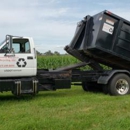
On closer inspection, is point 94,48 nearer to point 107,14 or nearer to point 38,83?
point 107,14

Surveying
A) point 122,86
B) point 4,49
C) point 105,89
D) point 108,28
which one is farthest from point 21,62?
point 122,86

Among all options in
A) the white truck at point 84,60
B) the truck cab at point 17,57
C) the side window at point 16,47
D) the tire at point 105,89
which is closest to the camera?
the truck cab at point 17,57

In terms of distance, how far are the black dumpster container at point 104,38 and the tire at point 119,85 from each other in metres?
0.68

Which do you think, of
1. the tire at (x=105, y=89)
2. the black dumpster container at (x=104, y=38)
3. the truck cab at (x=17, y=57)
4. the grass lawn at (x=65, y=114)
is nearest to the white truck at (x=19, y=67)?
the truck cab at (x=17, y=57)

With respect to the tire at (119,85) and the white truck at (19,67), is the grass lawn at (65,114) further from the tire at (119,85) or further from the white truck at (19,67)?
the tire at (119,85)

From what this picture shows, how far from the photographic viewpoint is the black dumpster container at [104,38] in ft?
34.6

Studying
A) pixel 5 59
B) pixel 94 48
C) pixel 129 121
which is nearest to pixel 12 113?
pixel 5 59

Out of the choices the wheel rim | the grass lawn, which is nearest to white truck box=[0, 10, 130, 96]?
the wheel rim

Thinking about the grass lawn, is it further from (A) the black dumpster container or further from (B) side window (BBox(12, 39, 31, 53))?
(A) the black dumpster container

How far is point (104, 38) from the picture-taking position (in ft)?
34.8

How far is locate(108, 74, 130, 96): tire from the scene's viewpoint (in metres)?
10.9

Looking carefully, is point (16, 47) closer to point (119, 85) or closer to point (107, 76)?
point (107, 76)

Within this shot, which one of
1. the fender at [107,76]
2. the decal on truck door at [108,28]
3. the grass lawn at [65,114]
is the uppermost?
the decal on truck door at [108,28]

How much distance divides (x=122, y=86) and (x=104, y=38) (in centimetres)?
204
